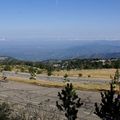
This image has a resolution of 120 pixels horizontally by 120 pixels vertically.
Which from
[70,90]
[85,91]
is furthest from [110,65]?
[70,90]

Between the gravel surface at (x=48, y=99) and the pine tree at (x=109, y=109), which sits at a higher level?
the pine tree at (x=109, y=109)

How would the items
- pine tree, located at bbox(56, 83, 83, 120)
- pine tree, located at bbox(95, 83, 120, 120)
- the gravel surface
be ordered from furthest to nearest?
the gravel surface < pine tree, located at bbox(56, 83, 83, 120) < pine tree, located at bbox(95, 83, 120, 120)

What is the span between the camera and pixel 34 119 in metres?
14.8

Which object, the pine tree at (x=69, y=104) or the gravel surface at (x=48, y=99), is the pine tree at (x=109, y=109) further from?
the gravel surface at (x=48, y=99)

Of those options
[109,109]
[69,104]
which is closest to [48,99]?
[69,104]

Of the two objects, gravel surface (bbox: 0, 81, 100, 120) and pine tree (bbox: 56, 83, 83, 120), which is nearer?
pine tree (bbox: 56, 83, 83, 120)

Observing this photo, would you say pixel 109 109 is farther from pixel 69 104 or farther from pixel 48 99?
pixel 48 99

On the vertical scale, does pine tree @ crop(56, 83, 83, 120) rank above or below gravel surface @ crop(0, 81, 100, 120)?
above

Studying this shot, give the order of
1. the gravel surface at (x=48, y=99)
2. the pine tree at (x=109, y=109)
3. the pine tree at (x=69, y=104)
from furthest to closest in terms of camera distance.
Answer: the gravel surface at (x=48, y=99), the pine tree at (x=69, y=104), the pine tree at (x=109, y=109)

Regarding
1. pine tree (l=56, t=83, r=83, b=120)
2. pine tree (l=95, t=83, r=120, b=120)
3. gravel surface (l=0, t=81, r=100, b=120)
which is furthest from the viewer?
gravel surface (l=0, t=81, r=100, b=120)

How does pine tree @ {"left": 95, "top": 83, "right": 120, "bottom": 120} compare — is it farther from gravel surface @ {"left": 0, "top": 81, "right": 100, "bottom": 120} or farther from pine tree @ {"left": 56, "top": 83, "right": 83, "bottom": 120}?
gravel surface @ {"left": 0, "top": 81, "right": 100, "bottom": 120}

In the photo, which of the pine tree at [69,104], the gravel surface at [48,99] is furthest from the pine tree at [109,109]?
the gravel surface at [48,99]

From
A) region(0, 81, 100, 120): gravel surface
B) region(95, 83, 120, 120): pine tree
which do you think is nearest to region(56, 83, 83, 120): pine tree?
region(95, 83, 120, 120): pine tree

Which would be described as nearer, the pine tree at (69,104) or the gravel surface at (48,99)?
the pine tree at (69,104)
